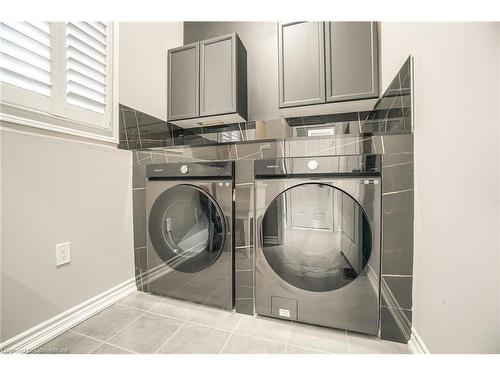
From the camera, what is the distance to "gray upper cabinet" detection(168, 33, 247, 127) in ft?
5.56

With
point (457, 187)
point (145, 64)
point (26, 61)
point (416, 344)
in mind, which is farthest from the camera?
point (145, 64)

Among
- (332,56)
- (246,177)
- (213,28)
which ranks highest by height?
(213,28)

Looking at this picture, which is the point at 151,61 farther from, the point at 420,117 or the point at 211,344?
the point at 211,344

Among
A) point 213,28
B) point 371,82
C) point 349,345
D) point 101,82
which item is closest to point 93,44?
point 101,82

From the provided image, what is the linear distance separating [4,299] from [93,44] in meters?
1.48

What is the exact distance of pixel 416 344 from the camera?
2.79 feet

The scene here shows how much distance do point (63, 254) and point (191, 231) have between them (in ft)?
2.13

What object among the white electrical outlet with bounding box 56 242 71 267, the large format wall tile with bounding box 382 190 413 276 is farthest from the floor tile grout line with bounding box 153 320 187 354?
the large format wall tile with bounding box 382 190 413 276

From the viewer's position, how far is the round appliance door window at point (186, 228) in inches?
47.6

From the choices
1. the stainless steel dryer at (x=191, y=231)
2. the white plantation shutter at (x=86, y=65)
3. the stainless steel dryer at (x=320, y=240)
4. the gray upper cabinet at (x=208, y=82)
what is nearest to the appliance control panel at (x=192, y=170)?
the stainless steel dryer at (x=191, y=231)

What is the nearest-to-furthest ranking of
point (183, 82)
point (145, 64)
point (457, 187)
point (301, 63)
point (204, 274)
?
point (457, 187) → point (204, 274) → point (301, 63) → point (145, 64) → point (183, 82)

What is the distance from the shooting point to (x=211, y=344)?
3.11ft

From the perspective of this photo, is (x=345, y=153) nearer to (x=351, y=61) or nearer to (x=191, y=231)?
(x=351, y=61)

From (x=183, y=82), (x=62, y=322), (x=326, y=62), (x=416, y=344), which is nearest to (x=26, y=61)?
(x=183, y=82)
